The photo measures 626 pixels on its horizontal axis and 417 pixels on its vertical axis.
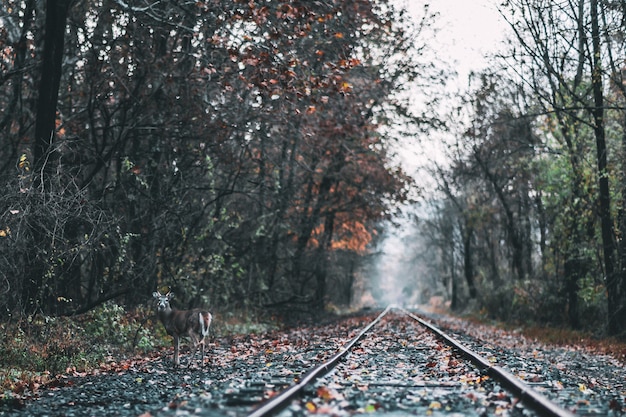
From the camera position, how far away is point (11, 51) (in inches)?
634

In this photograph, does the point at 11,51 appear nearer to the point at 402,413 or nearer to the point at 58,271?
the point at 58,271

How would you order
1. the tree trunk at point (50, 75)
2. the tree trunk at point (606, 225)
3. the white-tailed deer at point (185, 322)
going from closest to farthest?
the white-tailed deer at point (185, 322) → the tree trunk at point (50, 75) → the tree trunk at point (606, 225)

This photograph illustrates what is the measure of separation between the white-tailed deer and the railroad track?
2384 mm

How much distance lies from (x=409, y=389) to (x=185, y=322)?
15.9ft

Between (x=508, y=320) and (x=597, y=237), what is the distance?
1085cm

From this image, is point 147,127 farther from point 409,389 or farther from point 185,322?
point 409,389

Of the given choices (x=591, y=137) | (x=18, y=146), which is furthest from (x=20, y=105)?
(x=591, y=137)

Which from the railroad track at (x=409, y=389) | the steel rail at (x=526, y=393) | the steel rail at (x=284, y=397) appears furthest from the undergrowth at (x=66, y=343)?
the steel rail at (x=526, y=393)

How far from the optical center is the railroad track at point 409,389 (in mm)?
6176

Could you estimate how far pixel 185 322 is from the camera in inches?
439

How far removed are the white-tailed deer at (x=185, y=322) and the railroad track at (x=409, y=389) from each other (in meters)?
2.38

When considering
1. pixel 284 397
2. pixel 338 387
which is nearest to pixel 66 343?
pixel 338 387

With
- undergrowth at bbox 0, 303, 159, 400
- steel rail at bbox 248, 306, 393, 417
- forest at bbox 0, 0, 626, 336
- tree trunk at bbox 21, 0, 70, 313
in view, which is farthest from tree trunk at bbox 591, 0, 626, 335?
tree trunk at bbox 21, 0, 70, 313

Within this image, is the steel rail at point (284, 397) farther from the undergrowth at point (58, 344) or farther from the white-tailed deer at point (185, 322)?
the undergrowth at point (58, 344)
